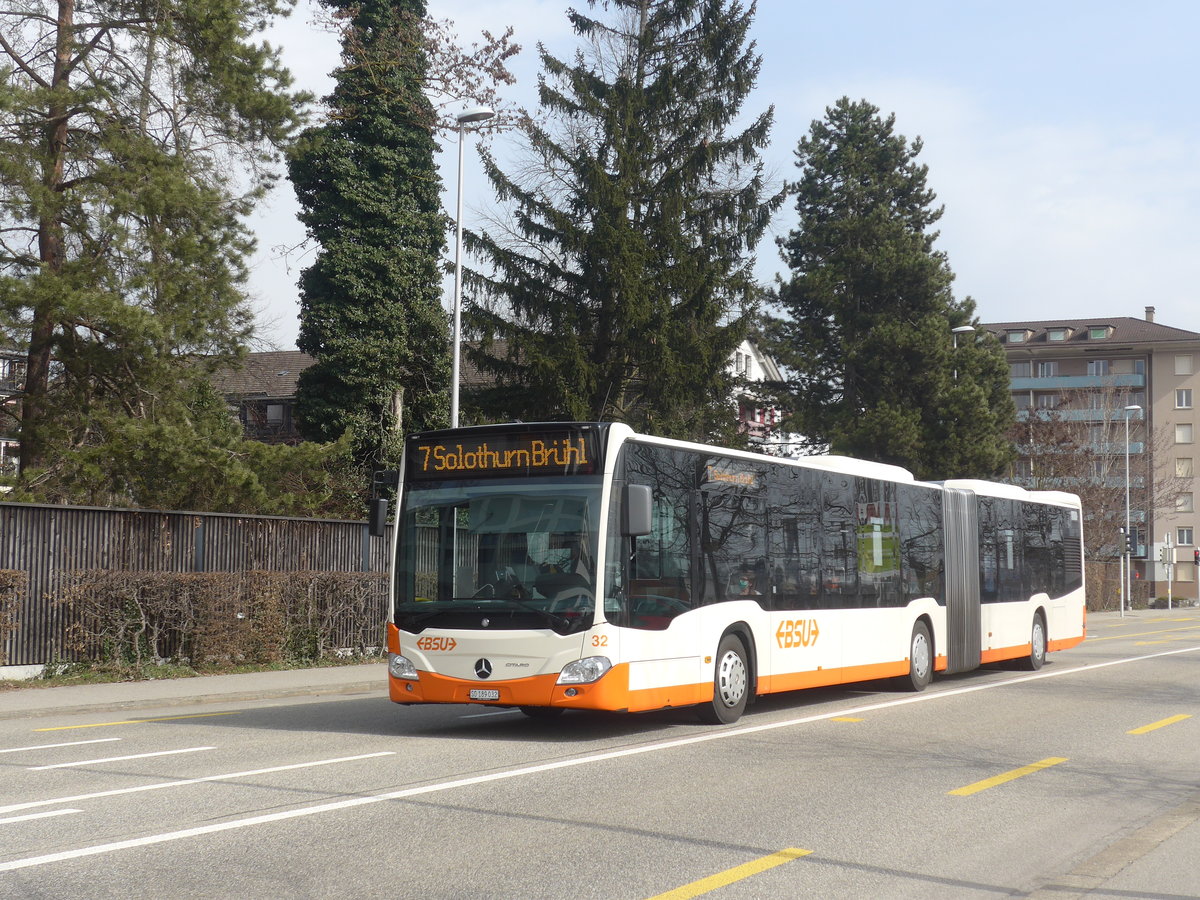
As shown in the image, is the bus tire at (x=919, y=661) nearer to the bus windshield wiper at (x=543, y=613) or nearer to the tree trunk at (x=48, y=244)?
the bus windshield wiper at (x=543, y=613)

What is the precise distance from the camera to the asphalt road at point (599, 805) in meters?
6.31

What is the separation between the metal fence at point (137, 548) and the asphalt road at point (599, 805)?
3536mm

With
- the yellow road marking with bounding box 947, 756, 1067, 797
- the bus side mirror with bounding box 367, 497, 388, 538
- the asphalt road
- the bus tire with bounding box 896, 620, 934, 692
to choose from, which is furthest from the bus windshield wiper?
the bus tire with bounding box 896, 620, 934, 692

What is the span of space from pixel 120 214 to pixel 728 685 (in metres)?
13.9

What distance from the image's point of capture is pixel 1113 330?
107 meters

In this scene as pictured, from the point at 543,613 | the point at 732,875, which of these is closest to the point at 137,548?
the point at 543,613

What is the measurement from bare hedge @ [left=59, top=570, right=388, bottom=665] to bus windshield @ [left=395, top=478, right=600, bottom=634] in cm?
733

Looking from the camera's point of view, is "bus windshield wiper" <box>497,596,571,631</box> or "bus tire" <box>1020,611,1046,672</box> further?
"bus tire" <box>1020,611,1046,672</box>

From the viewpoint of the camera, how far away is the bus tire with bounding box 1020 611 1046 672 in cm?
2173

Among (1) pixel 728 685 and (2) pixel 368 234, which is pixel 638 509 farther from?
(2) pixel 368 234

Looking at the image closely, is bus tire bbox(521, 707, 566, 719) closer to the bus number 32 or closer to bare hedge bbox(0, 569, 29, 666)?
the bus number 32

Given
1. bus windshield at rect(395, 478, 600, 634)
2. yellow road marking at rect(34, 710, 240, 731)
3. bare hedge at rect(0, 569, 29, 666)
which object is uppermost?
bus windshield at rect(395, 478, 600, 634)

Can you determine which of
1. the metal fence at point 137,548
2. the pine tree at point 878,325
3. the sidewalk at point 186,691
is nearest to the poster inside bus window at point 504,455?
the sidewalk at point 186,691

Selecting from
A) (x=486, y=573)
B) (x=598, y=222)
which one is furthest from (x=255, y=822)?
(x=598, y=222)
